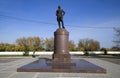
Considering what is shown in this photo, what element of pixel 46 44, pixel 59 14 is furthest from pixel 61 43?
pixel 46 44

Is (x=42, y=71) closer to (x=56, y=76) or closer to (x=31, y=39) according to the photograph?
(x=56, y=76)

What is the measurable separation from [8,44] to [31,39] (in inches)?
359

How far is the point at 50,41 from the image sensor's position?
8212 cm

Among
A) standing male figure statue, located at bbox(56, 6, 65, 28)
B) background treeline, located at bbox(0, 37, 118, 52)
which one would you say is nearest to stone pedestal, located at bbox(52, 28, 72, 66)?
standing male figure statue, located at bbox(56, 6, 65, 28)

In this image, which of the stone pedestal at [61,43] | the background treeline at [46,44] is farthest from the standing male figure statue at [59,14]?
the background treeline at [46,44]

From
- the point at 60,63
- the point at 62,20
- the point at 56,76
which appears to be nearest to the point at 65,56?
the point at 60,63

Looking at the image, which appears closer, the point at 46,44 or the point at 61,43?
the point at 61,43

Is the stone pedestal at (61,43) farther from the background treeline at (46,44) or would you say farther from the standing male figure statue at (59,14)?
the background treeline at (46,44)

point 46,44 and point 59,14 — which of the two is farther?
point 46,44

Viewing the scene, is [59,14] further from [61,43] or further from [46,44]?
[46,44]

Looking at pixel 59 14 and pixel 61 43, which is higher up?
pixel 59 14

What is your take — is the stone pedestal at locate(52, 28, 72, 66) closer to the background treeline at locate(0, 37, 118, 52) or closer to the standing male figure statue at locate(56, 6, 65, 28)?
the standing male figure statue at locate(56, 6, 65, 28)

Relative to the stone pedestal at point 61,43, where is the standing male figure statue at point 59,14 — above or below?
above

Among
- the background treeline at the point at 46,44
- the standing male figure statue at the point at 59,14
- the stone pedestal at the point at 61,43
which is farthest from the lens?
the background treeline at the point at 46,44
